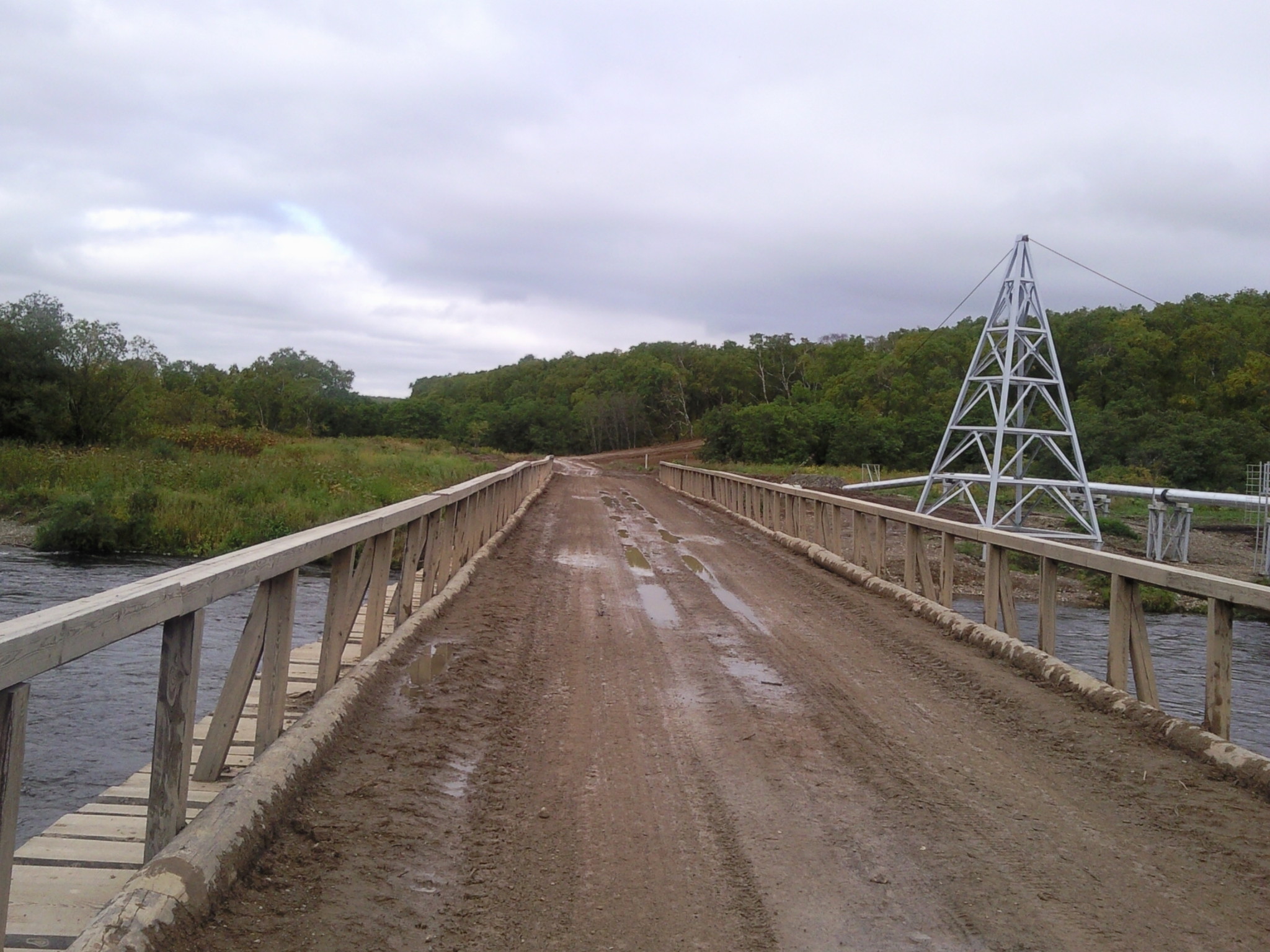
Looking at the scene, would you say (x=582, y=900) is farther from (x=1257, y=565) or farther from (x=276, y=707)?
(x=1257, y=565)

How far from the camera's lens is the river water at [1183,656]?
9719 millimetres

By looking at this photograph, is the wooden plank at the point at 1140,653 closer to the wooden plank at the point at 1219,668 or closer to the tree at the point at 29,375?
the wooden plank at the point at 1219,668

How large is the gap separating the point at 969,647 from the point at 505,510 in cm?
1081

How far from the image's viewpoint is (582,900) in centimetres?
332

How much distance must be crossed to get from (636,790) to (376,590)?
260 centimetres

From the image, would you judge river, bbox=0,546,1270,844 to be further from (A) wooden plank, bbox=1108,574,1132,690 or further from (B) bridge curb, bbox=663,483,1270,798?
(A) wooden plank, bbox=1108,574,1132,690

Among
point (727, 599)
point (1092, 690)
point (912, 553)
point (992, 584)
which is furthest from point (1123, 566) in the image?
point (727, 599)

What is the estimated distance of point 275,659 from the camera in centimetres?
423

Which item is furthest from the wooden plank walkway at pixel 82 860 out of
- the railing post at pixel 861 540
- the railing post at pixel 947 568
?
the railing post at pixel 861 540

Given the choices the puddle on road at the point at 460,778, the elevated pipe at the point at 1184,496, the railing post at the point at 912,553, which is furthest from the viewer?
the elevated pipe at the point at 1184,496

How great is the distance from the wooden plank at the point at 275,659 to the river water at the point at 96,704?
257 cm

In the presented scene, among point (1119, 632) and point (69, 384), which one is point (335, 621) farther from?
point (69, 384)

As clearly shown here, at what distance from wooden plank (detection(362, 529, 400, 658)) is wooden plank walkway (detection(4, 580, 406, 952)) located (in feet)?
5.38

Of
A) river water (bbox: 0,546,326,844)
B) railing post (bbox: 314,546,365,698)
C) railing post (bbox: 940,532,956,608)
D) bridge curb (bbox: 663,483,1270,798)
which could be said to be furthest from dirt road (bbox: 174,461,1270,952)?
river water (bbox: 0,546,326,844)
